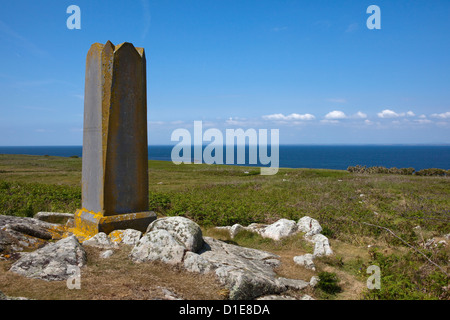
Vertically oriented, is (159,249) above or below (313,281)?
above

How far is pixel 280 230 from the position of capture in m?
9.90

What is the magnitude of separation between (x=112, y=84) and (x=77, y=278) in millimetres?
4473

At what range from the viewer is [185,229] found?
6.74m

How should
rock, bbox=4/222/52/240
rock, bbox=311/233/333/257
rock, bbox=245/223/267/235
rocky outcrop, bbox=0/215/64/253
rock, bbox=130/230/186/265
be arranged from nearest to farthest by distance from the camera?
rock, bbox=130/230/186/265 < rocky outcrop, bbox=0/215/64/253 < rock, bbox=4/222/52/240 < rock, bbox=311/233/333/257 < rock, bbox=245/223/267/235

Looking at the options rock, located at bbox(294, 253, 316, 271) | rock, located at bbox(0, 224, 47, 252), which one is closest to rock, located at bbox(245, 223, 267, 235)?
rock, located at bbox(294, 253, 316, 271)

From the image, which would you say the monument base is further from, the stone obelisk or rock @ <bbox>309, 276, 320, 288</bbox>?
rock @ <bbox>309, 276, 320, 288</bbox>

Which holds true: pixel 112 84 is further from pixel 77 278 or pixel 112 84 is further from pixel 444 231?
pixel 444 231

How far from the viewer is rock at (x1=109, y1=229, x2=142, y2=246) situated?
698 cm

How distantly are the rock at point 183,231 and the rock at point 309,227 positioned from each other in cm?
434

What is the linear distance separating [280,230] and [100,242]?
5.47 m

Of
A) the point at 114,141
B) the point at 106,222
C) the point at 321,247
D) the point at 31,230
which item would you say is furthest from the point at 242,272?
the point at 31,230

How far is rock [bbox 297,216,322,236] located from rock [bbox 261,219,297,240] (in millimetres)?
261

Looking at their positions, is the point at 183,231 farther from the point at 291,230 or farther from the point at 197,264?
the point at 291,230
